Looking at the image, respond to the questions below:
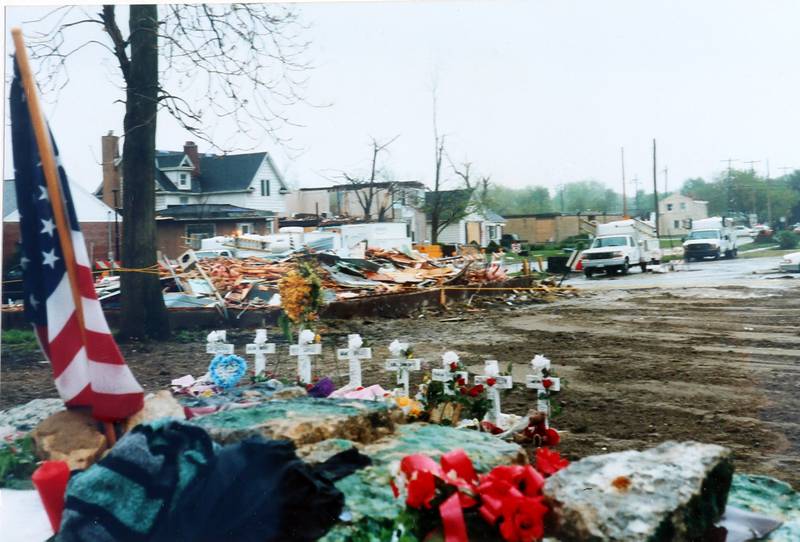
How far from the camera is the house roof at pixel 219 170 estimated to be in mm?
4605

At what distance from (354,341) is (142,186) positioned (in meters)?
1.64

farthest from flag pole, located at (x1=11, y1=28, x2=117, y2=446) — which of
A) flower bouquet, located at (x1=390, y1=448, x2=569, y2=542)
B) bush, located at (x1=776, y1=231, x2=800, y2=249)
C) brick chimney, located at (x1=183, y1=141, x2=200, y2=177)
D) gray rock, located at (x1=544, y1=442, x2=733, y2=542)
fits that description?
bush, located at (x1=776, y1=231, x2=800, y2=249)

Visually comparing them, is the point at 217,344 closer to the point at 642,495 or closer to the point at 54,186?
the point at 54,186

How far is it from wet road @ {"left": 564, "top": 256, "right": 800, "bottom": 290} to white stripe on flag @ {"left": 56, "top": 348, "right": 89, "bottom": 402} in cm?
273

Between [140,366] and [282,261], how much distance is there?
3.45 feet

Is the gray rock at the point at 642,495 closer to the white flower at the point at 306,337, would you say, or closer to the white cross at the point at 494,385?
the white cross at the point at 494,385

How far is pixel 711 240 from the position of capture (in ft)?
14.4

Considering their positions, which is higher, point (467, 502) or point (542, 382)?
point (542, 382)

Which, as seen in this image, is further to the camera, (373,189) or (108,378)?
(373,189)

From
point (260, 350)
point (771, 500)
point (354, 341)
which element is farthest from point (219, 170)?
point (771, 500)

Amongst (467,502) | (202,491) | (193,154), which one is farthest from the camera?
(193,154)

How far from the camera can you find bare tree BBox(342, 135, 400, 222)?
14.7 feet

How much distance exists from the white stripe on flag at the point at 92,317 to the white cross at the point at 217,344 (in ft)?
2.84

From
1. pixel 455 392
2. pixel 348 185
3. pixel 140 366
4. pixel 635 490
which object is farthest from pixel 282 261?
pixel 635 490
